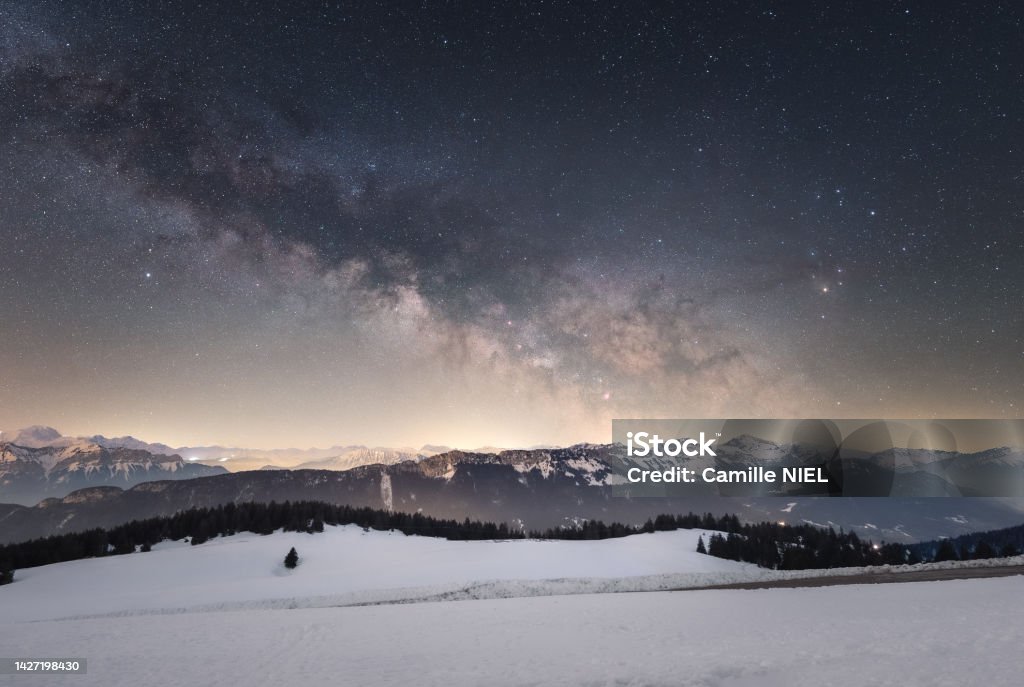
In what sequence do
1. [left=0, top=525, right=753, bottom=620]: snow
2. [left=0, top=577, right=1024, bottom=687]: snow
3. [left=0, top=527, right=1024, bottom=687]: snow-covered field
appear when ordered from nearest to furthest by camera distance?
[left=0, top=577, right=1024, bottom=687]: snow → [left=0, top=527, right=1024, bottom=687]: snow-covered field → [left=0, top=525, right=753, bottom=620]: snow

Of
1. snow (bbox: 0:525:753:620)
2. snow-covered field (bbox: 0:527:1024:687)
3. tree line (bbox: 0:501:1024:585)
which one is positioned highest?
snow-covered field (bbox: 0:527:1024:687)

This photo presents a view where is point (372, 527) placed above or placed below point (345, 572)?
below

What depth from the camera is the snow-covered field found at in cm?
1375

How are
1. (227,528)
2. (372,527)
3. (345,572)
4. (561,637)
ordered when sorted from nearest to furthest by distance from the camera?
(561,637) → (345,572) → (227,528) → (372,527)

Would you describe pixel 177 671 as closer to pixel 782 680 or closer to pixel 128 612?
pixel 782 680

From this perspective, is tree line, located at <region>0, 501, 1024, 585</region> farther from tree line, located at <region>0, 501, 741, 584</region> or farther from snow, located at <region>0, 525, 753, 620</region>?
snow, located at <region>0, 525, 753, 620</region>

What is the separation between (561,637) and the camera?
19.5 meters

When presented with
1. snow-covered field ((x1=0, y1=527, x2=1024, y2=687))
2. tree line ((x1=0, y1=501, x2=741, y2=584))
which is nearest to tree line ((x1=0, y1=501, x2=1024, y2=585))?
tree line ((x1=0, y1=501, x2=741, y2=584))

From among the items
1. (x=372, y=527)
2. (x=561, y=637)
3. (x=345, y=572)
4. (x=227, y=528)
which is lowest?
(x=372, y=527)

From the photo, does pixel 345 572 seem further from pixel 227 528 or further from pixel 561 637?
pixel 561 637

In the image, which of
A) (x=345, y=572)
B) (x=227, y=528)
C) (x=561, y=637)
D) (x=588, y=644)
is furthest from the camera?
(x=227, y=528)

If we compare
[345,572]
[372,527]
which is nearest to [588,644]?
[345,572]

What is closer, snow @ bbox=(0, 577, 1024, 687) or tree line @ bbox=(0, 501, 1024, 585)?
snow @ bbox=(0, 577, 1024, 687)

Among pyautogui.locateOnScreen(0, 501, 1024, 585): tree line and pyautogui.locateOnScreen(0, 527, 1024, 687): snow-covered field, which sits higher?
pyautogui.locateOnScreen(0, 527, 1024, 687): snow-covered field
